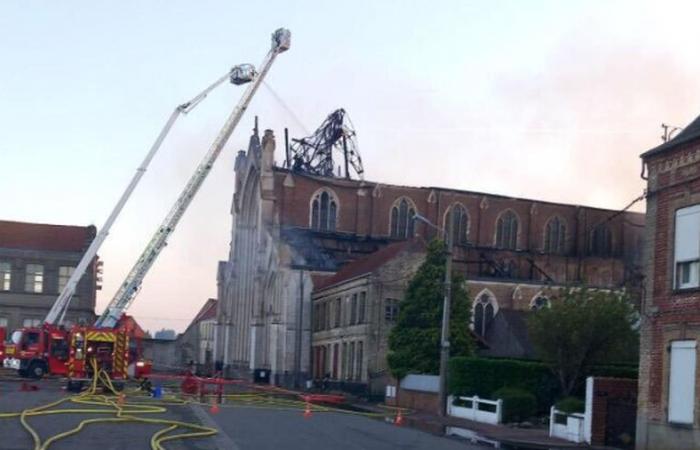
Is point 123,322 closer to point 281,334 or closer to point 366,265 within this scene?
point 366,265

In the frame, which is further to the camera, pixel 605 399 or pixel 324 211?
pixel 324 211

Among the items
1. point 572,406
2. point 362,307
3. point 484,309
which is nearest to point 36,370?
point 362,307

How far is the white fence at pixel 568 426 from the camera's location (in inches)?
1190

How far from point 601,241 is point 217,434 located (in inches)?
2497

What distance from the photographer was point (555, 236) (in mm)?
85375

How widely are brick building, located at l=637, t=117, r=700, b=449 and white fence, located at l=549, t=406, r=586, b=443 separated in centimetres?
307

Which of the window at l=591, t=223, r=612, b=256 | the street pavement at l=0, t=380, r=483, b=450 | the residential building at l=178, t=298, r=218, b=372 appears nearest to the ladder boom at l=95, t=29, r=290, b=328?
the street pavement at l=0, t=380, r=483, b=450

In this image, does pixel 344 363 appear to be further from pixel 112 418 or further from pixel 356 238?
pixel 112 418

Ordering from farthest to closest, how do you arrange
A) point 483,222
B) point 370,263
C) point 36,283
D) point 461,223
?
point 36,283, point 483,222, point 461,223, point 370,263

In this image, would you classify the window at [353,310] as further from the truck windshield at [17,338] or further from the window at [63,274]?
the window at [63,274]

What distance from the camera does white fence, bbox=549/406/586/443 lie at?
3022 cm

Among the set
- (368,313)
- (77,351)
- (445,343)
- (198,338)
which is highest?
(368,313)

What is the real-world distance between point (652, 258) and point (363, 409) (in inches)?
855

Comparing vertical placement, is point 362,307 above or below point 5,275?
below
